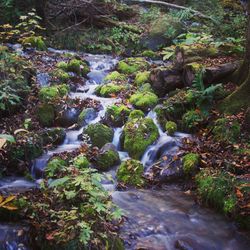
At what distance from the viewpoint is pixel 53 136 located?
8.20m

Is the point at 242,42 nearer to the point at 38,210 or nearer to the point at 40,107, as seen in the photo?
the point at 40,107

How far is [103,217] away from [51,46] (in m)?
10.6

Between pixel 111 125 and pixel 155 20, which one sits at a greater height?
pixel 155 20

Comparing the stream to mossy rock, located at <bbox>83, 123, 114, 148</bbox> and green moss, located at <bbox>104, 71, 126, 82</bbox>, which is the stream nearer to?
mossy rock, located at <bbox>83, 123, 114, 148</bbox>

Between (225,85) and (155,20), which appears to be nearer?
(225,85)

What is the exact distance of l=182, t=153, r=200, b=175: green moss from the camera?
692 centimetres

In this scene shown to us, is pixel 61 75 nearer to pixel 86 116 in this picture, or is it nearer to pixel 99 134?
pixel 86 116

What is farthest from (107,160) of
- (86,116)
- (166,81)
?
(166,81)

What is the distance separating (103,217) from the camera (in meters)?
4.77

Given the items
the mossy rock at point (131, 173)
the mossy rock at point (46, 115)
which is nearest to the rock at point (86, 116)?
the mossy rock at point (46, 115)

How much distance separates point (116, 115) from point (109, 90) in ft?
5.78

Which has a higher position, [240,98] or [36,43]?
[240,98]

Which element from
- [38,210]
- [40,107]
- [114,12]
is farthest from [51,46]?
[38,210]

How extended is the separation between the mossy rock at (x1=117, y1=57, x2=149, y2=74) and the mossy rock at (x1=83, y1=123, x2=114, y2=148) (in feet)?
13.9
